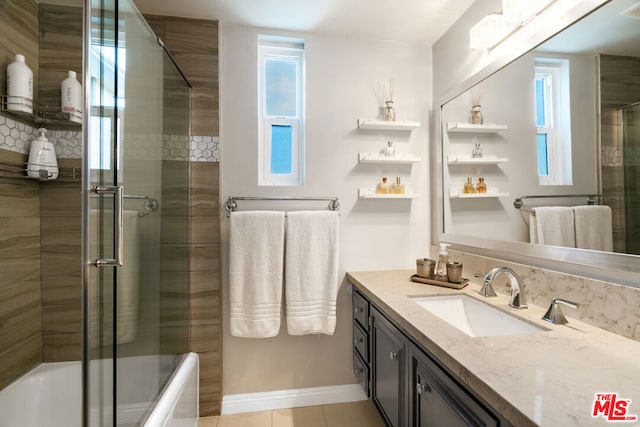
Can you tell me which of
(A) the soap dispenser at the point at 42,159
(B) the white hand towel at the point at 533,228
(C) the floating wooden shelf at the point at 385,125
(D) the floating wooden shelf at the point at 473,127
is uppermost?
(C) the floating wooden shelf at the point at 385,125

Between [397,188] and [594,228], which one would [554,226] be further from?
[397,188]

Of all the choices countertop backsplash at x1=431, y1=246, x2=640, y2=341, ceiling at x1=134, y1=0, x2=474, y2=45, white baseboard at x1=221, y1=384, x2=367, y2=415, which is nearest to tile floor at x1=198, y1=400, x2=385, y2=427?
white baseboard at x1=221, y1=384, x2=367, y2=415

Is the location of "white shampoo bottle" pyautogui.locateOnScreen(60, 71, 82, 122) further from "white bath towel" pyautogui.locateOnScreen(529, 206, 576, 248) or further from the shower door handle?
"white bath towel" pyautogui.locateOnScreen(529, 206, 576, 248)

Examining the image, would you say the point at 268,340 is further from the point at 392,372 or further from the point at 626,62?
the point at 626,62

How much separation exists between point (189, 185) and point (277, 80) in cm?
87

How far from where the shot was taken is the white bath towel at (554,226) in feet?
3.59

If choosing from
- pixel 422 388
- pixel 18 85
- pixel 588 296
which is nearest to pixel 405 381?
pixel 422 388

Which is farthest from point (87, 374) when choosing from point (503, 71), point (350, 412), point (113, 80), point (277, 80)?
point (503, 71)

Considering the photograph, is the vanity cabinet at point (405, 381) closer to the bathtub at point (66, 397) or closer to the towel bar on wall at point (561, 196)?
the towel bar on wall at point (561, 196)

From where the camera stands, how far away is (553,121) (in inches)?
44.9

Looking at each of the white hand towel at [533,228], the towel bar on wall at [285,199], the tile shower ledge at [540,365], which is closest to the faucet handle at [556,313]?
the tile shower ledge at [540,365]

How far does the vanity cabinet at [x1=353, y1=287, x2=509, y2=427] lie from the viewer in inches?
30.4

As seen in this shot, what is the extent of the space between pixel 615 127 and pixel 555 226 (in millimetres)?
385

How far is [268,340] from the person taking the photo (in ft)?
5.99
